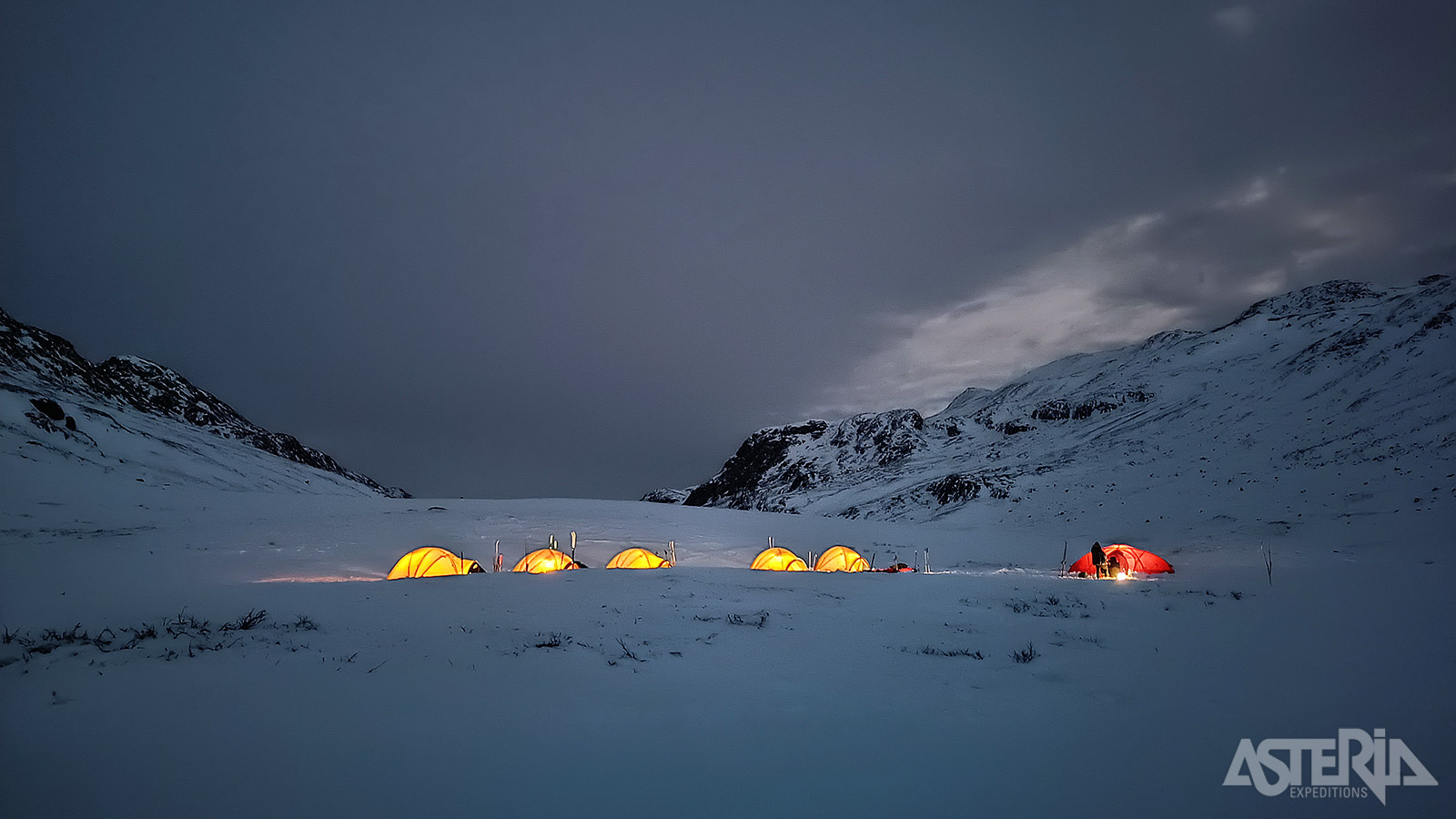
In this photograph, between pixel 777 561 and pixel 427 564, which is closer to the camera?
pixel 427 564

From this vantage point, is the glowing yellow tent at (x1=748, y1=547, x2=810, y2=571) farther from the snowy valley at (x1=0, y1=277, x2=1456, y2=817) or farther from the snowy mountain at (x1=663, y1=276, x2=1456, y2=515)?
the snowy mountain at (x1=663, y1=276, x2=1456, y2=515)

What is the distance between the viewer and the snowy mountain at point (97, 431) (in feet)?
136

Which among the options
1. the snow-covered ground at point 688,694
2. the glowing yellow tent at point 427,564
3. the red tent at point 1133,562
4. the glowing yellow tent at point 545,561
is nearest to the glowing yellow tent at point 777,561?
the glowing yellow tent at point 545,561

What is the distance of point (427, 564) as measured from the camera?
63.2 ft

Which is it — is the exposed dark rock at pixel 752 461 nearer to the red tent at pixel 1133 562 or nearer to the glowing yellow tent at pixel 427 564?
the red tent at pixel 1133 562

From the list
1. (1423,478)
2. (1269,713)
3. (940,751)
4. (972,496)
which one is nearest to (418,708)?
(940,751)

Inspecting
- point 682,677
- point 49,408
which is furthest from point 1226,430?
point 49,408

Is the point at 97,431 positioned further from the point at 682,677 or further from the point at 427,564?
the point at 682,677

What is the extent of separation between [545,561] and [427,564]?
4397 mm

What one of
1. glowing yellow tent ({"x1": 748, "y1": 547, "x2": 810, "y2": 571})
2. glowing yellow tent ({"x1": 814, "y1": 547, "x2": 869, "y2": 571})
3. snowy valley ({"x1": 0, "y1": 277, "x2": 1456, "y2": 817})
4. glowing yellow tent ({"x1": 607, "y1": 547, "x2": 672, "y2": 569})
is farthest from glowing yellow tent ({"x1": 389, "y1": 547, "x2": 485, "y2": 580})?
glowing yellow tent ({"x1": 814, "y1": 547, "x2": 869, "y2": 571})

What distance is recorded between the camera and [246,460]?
69.3 metres

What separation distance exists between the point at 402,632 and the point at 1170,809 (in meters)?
9.95

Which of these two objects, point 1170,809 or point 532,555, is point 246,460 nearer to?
point 532,555

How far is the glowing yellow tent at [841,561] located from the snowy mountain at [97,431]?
49.5 meters
